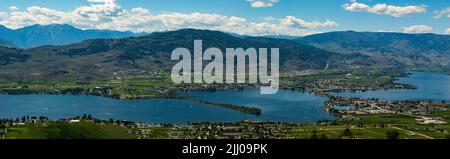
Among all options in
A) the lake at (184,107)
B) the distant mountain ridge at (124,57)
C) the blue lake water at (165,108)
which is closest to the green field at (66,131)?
the blue lake water at (165,108)

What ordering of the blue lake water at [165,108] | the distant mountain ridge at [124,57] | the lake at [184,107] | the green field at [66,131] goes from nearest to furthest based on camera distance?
1. the green field at [66,131]
2. the blue lake water at [165,108]
3. the lake at [184,107]
4. the distant mountain ridge at [124,57]

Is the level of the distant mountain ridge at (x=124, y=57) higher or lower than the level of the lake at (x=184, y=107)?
higher

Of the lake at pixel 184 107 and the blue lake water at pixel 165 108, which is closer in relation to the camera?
the blue lake water at pixel 165 108

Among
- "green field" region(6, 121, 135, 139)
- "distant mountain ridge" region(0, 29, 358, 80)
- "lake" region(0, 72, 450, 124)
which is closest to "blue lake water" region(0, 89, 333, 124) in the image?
"lake" region(0, 72, 450, 124)

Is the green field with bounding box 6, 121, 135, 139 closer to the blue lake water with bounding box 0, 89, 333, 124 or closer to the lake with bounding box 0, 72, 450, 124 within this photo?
the blue lake water with bounding box 0, 89, 333, 124

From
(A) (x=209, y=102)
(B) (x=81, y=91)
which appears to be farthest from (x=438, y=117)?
(B) (x=81, y=91)

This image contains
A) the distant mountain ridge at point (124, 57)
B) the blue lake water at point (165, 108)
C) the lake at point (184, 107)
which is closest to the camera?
the blue lake water at point (165, 108)

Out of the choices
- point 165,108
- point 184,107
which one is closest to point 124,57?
point 184,107

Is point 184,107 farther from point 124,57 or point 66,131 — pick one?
point 124,57

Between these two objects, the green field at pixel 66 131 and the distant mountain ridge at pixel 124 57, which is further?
the distant mountain ridge at pixel 124 57

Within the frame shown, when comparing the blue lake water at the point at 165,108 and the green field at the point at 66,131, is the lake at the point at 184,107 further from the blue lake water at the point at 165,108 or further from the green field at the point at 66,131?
the green field at the point at 66,131
